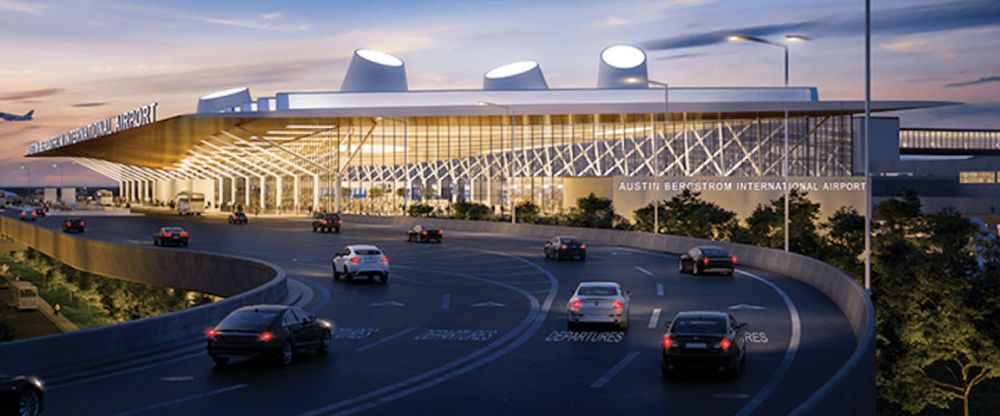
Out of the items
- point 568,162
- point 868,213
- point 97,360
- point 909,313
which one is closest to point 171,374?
point 97,360

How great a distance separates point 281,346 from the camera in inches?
788

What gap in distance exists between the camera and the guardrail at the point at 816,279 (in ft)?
42.3

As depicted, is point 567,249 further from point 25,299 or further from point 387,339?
point 25,299

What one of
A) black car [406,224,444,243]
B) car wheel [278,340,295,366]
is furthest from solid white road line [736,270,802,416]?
black car [406,224,444,243]

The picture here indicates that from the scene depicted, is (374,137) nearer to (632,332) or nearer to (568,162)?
(568,162)

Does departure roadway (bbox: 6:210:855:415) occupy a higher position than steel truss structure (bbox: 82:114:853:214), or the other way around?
steel truss structure (bbox: 82:114:853:214)

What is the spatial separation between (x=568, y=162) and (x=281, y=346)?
89.5 metres

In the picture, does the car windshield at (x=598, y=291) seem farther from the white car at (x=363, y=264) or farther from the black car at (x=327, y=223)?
the black car at (x=327, y=223)

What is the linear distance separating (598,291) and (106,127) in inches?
3708

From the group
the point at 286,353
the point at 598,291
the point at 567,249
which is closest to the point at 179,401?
the point at 286,353

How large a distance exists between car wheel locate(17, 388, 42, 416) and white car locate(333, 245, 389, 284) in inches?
911

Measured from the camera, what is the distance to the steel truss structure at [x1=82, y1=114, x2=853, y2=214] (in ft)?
339

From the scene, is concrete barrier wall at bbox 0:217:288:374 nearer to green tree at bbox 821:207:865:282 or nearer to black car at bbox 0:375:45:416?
black car at bbox 0:375:45:416

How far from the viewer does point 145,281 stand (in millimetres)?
49188
